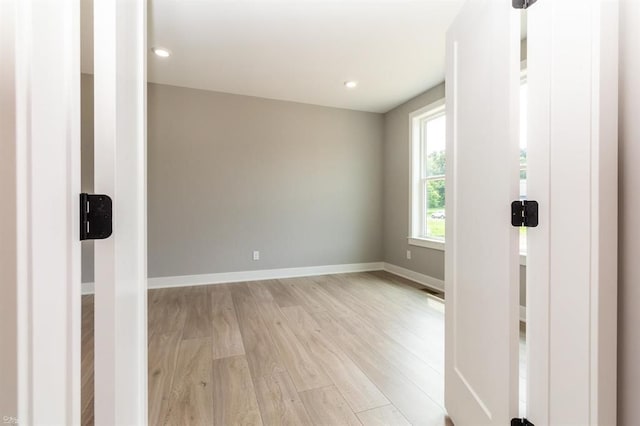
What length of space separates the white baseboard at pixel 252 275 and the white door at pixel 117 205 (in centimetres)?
294

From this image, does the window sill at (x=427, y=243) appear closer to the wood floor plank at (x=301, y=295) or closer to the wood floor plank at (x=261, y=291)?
the wood floor plank at (x=301, y=295)

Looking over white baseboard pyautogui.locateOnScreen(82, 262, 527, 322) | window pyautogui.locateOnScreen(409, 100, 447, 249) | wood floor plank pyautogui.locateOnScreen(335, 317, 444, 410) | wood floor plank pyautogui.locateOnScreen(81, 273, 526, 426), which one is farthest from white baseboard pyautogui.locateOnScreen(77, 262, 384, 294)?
wood floor plank pyautogui.locateOnScreen(335, 317, 444, 410)

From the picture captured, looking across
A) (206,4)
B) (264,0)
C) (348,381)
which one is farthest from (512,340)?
(206,4)

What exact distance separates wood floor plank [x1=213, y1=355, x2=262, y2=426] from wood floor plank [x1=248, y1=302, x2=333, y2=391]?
25 cm

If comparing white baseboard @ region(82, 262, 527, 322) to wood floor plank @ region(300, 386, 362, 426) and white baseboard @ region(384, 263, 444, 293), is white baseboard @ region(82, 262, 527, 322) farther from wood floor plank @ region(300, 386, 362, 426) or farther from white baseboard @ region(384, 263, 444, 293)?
wood floor plank @ region(300, 386, 362, 426)

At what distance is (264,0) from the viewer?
1988 millimetres

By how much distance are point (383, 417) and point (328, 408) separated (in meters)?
0.26

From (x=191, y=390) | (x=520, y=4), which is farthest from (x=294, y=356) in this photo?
(x=520, y=4)

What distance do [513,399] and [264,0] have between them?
103 inches

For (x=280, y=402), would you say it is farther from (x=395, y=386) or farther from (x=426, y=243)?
(x=426, y=243)

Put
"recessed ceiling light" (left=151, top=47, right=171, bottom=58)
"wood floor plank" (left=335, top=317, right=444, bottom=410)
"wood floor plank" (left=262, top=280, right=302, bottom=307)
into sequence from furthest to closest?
1. "wood floor plank" (left=262, top=280, right=302, bottom=307)
2. "recessed ceiling light" (left=151, top=47, right=171, bottom=58)
3. "wood floor plank" (left=335, top=317, right=444, bottom=410)

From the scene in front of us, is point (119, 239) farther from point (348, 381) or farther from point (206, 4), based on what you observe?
point (206, 4)

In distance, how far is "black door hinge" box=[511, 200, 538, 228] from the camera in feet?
2.62

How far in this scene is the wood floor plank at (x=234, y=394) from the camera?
48.7 inches
